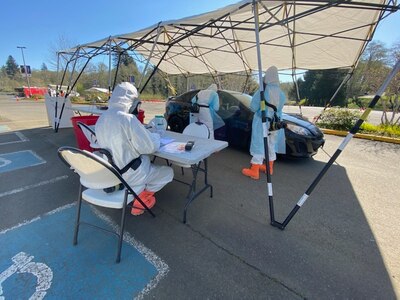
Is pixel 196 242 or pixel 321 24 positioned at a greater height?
pixel 321 24

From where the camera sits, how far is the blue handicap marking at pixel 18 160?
12.6ft

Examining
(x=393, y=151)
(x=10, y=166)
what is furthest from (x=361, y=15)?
(x=10, y=166)

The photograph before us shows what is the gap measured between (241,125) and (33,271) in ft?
13.9

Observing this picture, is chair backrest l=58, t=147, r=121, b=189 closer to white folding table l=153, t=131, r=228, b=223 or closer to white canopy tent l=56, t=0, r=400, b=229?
white folding table l=153, t=131, r=228, b=223

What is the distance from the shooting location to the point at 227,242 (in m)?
2.14

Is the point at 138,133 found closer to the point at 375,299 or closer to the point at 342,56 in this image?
the point at 375,299

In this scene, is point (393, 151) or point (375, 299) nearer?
point (375, 299)

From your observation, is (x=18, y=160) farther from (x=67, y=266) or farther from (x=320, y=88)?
(x=320, y=88)

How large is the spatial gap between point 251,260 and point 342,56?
19.4ft

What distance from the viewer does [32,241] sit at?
80.4 inches

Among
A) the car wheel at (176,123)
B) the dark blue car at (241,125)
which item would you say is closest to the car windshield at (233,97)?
the dark blue car at (241,125)

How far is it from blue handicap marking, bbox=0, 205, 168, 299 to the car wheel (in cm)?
425

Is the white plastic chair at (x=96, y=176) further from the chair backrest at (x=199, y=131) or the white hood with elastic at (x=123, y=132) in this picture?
the chair backrest at (x=199, y=131)

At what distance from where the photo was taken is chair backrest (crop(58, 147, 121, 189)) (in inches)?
59.9
